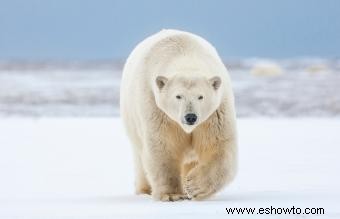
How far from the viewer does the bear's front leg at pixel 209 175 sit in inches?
237

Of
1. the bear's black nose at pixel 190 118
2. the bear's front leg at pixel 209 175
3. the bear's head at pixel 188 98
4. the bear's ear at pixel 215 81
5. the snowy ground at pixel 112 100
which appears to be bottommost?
the bear's front leg at pixel 209 175

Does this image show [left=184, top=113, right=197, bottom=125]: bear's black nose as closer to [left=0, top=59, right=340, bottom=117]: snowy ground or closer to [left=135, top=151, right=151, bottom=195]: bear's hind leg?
[left=135, top=151, right=151, bottom=195]: bear's hind leg

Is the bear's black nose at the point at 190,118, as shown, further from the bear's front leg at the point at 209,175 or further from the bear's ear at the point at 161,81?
the bear's front leg at the point at 209,175

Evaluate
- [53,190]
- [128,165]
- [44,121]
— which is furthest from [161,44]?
[44,121]

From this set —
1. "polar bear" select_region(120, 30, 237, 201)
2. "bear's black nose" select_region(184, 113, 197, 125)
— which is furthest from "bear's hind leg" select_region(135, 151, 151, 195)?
"bear's black nose" select_region(184, 113, 197, 125)

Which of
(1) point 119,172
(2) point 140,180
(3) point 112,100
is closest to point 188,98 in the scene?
(2) point 140,180

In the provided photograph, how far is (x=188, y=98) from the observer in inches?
223

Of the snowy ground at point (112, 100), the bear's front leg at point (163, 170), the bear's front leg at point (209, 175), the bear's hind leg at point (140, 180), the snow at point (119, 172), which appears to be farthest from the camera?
the snowy ground at point (112, 100)

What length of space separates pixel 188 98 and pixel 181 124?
179mm

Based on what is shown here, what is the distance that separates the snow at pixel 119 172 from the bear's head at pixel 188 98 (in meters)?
0.55

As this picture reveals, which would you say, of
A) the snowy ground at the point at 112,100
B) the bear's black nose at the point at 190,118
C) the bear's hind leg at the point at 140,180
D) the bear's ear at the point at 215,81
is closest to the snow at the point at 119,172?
the bear's hind leg at the point at 140,180

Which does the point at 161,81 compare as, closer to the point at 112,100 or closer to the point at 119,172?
the point at 119,172

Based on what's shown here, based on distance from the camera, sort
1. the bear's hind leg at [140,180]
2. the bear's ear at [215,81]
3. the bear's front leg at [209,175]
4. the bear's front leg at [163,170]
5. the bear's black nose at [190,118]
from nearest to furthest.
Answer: the bear's black nose at [190,118]
the bear's ear at [215,81]
the bear's front leg at [209,175]
the bear's front leg at [163,170]
the bear's hind leg at [140,180]

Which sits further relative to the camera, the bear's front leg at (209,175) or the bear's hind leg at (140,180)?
the bear's hind leg at (140,180)
